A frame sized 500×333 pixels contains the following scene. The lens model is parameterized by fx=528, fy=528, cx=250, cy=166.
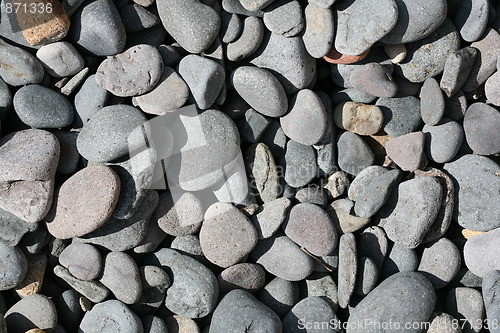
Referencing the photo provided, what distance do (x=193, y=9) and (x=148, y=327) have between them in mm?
975

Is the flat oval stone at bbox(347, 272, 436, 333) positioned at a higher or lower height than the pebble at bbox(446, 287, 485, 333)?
higher

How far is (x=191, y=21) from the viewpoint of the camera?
158 centimetres

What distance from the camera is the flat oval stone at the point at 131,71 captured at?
5.14ft

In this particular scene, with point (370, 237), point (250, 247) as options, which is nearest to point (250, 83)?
point (250, 247)

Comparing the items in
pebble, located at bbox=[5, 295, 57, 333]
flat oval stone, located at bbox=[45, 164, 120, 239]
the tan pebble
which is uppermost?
the tan pebble

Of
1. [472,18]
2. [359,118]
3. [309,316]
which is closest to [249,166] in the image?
[359,118]

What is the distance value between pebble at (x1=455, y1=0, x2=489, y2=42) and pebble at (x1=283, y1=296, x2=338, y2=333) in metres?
0.98

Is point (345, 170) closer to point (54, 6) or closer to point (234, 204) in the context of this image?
point (234, 204)

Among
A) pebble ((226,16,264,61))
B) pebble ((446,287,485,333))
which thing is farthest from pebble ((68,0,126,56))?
pebble ((446,287,485,333))

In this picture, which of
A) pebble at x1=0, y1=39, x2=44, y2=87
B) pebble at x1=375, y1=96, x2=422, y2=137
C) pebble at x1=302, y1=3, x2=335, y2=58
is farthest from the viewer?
pebble at x1=375, y1=96, x2=422, y2=137

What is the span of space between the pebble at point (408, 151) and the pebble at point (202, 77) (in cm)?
60

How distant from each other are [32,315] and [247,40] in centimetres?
105

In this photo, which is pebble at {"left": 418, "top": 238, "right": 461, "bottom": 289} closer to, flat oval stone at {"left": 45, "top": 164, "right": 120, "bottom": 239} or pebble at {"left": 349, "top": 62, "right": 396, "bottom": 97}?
pebble at {"left": 349, "top": 62, "right": 396, "bottom": 97}

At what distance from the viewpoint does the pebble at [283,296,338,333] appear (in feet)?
5.45
